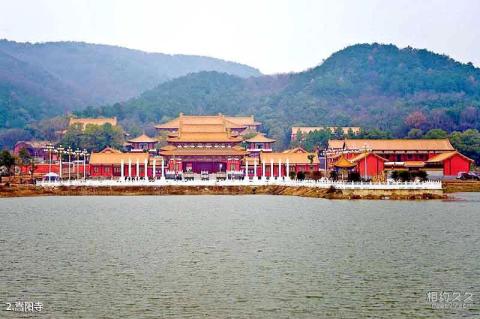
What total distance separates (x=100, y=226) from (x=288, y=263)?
20118 millimetres

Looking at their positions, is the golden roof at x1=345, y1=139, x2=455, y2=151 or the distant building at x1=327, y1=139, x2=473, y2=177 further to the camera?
the golden roof at x1=345, y1=139, x2=455, y2=151

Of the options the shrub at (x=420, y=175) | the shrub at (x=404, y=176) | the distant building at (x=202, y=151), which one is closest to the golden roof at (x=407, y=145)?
the distant building at (x=202, y=151)

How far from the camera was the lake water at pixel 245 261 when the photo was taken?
32812mm

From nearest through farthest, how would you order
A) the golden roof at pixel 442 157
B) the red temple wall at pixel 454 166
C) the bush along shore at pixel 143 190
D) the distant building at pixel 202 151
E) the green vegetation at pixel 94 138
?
the bush along shore at pixel 143 190 → the red temple wall at pixel 454 166 → the golden roof at pixel 442 157 → the distant building at pixel 202 151 → the green vegetation at pixel 94 138

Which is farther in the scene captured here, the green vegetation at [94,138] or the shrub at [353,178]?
the green vegetation at [94,138]

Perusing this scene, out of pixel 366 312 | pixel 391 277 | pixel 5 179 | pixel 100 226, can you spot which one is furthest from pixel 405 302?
pixel 5 179

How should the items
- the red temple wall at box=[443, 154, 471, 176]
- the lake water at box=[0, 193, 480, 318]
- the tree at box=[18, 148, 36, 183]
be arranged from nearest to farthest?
the lake water at box=[0, 193, 480, 318] → the red temple wall at box=[443, 154, 471, 176] → the tree at box=[18, 148, 36, 183]

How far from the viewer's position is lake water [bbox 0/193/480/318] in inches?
1292

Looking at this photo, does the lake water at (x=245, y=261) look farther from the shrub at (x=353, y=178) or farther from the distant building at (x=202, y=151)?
the distant building at (x=202, y=151)

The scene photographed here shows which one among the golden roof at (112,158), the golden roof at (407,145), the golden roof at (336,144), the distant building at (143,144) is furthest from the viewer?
the distant building at (143,144)

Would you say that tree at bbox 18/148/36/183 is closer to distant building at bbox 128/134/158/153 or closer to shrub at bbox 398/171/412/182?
distant building at bbox 128/134/158/153

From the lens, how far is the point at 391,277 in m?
37.7

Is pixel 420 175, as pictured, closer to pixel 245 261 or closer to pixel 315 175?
pixel 315 175

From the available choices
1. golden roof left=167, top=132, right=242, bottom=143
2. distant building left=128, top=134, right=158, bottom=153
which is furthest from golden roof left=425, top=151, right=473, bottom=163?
distant building left=128, top=134, right=158, bottom=153
